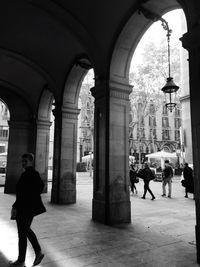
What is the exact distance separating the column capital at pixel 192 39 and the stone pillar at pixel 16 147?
9953 mm

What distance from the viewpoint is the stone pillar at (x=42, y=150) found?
1203 centimetres

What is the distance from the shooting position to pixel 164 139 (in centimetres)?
4941

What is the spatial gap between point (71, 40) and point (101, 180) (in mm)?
4964

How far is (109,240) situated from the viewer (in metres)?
4.86

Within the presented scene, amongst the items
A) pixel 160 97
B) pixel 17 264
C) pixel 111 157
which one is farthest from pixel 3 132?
pixel 17 264

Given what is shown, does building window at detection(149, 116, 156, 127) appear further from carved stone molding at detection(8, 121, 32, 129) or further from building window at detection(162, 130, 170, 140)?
carved stone molding at detection(8, 121, 32, 129)

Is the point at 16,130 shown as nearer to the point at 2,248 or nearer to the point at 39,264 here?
the point at 2,248

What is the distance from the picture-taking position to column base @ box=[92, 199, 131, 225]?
6.20 metres

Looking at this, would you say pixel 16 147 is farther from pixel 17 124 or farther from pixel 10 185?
pixel 10 185

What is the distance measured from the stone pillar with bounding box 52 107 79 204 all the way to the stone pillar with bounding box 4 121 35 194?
3510mm

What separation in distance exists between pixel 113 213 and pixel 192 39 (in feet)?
14.8

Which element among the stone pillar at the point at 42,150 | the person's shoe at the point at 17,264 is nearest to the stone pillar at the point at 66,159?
the stone pillar at the point at 42,150

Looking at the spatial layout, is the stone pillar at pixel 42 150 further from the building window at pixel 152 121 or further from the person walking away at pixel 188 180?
the building window at pixel 152 121

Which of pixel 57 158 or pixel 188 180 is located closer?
pixel 188 180
